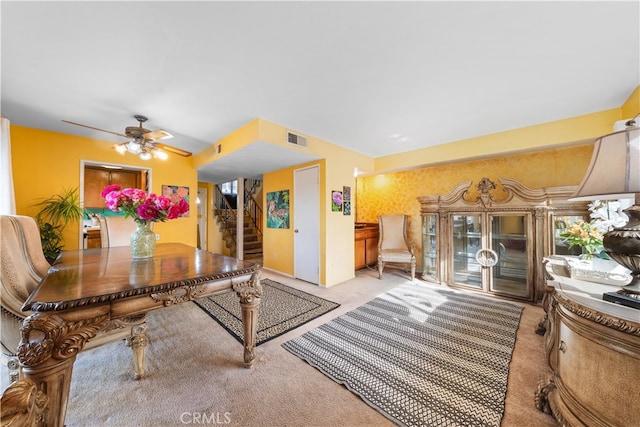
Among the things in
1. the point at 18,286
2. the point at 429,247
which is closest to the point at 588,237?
the point at 429,247

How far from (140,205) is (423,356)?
8.69ft

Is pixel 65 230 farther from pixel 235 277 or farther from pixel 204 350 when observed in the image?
pixel 235 277

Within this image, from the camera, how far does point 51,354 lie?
2.65 feet

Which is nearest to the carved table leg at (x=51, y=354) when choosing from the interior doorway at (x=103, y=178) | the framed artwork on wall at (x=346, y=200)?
the framed artwork on wall at (x=346, y=200)

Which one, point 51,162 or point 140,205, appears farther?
point 51,162

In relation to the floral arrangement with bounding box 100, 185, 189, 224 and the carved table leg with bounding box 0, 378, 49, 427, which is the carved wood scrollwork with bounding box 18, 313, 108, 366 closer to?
the carved table leg with bounding box 0, 378, 49, 427

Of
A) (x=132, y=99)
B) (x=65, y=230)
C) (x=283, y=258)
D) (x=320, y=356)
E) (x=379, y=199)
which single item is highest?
(x=132, y=99)

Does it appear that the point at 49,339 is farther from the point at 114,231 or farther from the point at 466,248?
the point at 466,248

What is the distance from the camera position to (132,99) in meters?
2.24

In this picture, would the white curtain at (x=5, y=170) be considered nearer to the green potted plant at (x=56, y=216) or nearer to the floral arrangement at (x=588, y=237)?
the green potted plant at (x=56, y=216)

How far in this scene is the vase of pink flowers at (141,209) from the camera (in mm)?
1772

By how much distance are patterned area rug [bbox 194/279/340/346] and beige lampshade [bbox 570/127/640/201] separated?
7.86 feet

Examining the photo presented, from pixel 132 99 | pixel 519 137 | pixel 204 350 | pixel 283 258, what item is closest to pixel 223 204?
pixel 283 258

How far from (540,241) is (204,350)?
4.10 meters
